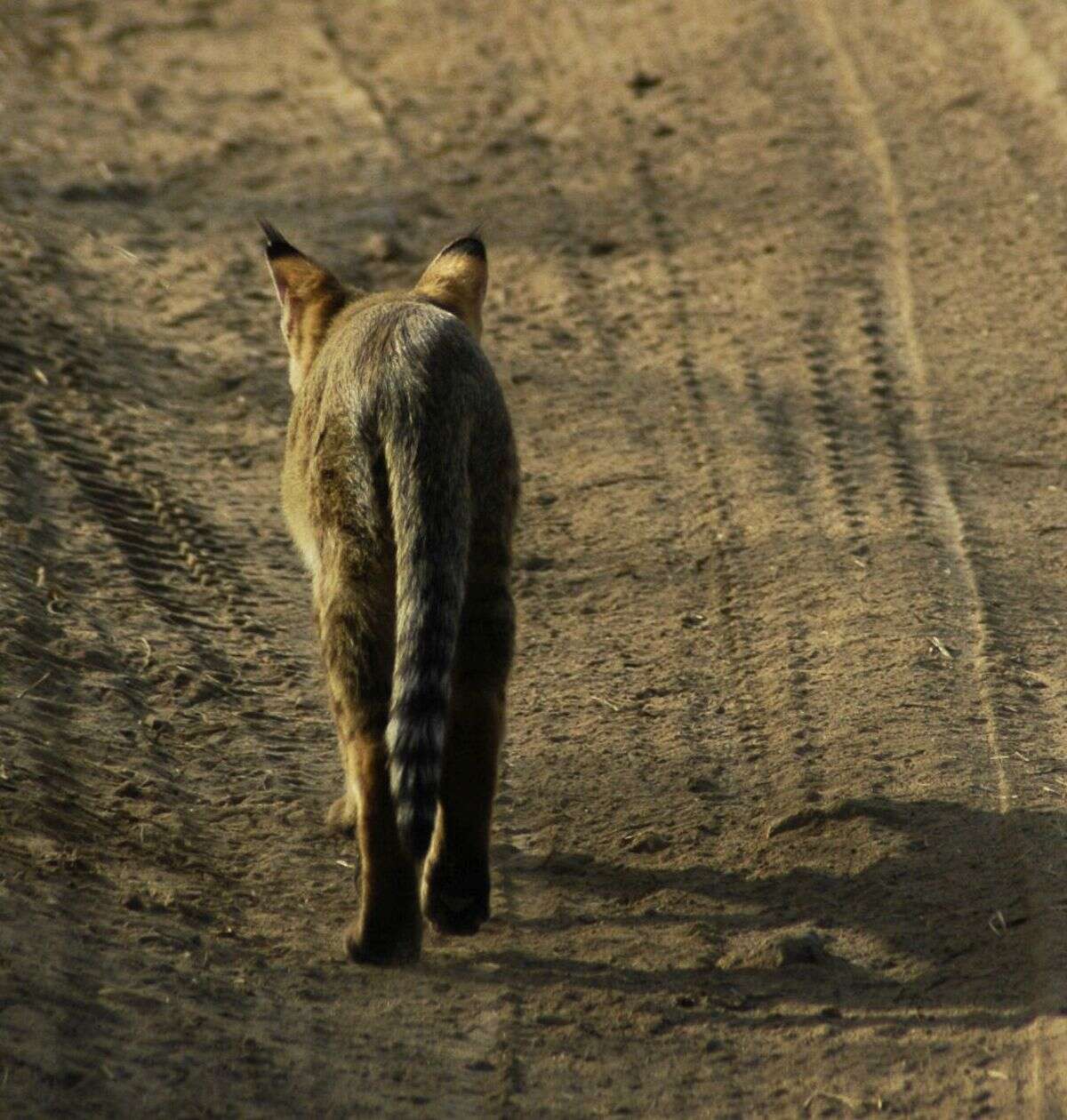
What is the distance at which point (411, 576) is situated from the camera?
5625 mm

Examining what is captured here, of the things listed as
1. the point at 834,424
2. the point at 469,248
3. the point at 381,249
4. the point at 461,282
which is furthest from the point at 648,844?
the point at 381,249

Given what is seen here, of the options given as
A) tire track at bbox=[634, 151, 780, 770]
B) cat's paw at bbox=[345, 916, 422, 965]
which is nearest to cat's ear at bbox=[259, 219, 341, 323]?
tire track at bbox=[634, 151, 780, 770]

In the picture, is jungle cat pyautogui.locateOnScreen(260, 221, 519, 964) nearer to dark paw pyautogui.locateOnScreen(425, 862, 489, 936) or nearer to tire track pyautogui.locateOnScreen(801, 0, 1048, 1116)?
dark paw pyautogui.locateOnScreen(425, 862, 489, 936)

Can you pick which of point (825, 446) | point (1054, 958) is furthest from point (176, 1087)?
point (825, 446)

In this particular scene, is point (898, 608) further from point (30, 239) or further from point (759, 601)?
point (30, 239)

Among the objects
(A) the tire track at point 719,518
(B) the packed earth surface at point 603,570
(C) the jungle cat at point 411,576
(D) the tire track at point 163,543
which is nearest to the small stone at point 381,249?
(B) the packed earth surface at point 603,570

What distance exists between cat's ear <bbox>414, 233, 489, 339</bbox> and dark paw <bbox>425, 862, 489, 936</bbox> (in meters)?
1.94

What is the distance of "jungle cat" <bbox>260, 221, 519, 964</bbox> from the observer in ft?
18.8

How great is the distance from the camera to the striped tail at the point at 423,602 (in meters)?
5.27

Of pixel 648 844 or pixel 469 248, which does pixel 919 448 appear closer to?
pixel 469 248

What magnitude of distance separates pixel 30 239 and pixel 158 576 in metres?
4.17

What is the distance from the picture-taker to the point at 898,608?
7.96 m

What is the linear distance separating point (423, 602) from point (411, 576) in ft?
0.33

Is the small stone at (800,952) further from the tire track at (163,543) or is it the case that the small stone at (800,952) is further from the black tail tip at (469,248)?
the black tail tip at (469,248)
